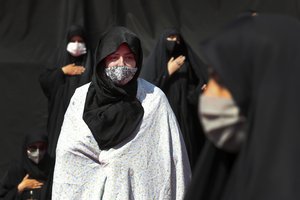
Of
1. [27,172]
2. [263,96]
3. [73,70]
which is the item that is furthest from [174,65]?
[263,96]

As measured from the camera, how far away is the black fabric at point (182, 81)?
8148mm

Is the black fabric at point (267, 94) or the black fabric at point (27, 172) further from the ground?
the black fabric at point (267, 94)

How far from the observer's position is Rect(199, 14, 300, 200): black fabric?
2.68 metres

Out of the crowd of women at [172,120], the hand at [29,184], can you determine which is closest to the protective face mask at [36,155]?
the crowd of women at [172,120]

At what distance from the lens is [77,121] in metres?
5.02

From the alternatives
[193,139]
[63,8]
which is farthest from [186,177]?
[63,8]

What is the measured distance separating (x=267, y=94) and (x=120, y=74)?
2431 millimetres

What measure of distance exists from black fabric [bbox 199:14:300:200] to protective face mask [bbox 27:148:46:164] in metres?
4.61

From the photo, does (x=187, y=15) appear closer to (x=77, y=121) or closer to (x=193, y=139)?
(x=193, y=139)

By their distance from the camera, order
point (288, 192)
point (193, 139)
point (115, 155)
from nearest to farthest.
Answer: point (288, 192) < point (115, 155) < point (193, 139)

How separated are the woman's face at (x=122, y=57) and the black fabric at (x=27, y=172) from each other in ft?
7.01

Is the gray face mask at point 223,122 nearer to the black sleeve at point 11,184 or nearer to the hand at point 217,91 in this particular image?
the hand at point 217,91

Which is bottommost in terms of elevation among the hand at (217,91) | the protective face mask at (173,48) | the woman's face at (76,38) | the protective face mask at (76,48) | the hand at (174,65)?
the hand at (217,91)

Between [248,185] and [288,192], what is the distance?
0.51 feet
